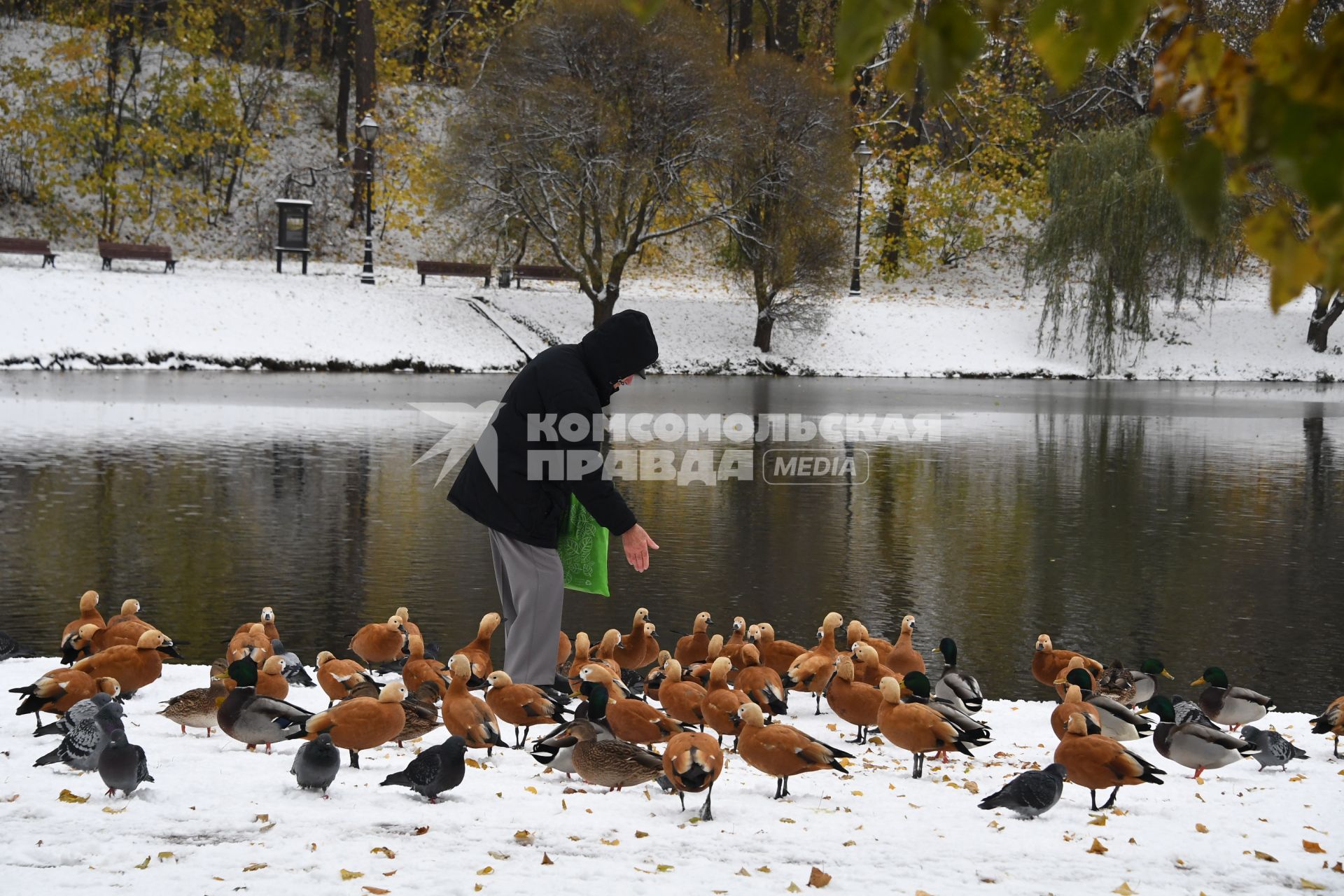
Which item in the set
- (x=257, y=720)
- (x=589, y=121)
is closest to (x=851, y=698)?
(x=257, y=720)

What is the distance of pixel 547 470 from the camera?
651cm

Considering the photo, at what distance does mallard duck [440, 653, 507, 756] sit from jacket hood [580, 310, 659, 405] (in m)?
1.65

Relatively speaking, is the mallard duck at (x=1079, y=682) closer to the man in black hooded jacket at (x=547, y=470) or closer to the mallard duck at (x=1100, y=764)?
the mallard duck at (x=1100, y=764)

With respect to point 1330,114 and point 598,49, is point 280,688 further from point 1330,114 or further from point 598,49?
point 598,49

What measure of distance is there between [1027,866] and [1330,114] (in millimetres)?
3441

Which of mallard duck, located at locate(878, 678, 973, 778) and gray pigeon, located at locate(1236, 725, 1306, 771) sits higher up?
mallard duck, located at locate(878, 678, 973, 778)

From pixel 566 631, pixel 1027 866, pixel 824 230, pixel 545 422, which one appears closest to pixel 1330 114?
pixel 1027 866

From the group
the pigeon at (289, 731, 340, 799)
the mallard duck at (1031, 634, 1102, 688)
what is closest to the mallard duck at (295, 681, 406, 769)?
the pigeon at (289, 731, 340, 799)

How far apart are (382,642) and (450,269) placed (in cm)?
3417

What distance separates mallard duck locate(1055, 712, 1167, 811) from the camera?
17.0 feet

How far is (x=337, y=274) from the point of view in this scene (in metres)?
40.7

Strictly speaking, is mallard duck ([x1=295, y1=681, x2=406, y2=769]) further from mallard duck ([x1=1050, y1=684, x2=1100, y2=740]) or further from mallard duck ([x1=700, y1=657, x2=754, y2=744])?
mallard duck ([x1=1050, y1=684, x2=1100, y2=740])

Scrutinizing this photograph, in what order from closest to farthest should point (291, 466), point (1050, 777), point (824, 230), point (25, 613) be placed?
point (1050, 777), point (25, 613), point (291, 466), point (824, 230)

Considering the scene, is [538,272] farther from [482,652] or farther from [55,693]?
[55,693]
